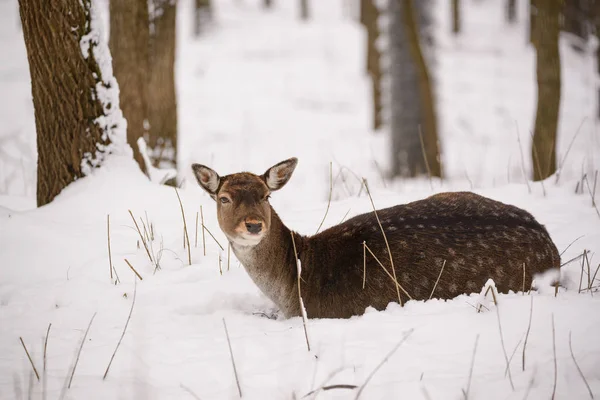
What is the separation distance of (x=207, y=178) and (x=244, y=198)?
1.45 ft

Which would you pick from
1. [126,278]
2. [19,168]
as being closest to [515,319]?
[126,278]

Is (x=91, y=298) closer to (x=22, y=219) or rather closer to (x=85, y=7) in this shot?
(x=22, y=219)

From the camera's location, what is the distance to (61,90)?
16.9 feet

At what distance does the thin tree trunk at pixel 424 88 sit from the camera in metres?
10.2

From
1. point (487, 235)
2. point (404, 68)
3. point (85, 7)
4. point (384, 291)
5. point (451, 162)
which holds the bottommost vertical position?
point (451, 162)

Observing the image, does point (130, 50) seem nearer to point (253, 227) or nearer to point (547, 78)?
point (253, 227)

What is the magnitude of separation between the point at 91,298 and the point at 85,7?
3068mm

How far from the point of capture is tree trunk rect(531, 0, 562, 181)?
23.1 ft

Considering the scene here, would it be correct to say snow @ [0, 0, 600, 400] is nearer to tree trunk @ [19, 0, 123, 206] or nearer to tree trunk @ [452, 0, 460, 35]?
tree trunk @ [19, 0, 123, 206]

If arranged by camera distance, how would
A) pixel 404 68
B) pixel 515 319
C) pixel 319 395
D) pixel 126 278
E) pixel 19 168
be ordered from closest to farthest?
pixel 319 395 → pixel 515 319 → pixel 126 278 → pixel 19 168 → pixel 404 68

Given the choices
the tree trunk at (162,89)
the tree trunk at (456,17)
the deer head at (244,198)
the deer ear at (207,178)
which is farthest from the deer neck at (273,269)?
the tree trunk at (456,17)

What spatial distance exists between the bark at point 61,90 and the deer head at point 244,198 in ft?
5.68

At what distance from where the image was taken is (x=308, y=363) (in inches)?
119

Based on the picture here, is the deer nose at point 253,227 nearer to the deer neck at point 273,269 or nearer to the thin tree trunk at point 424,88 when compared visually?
the deer neck at point 273,269
